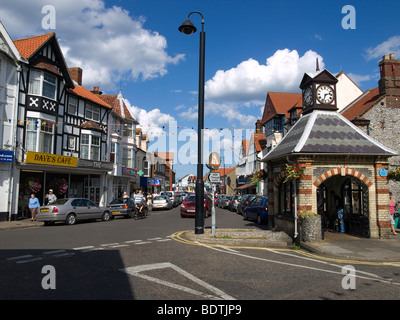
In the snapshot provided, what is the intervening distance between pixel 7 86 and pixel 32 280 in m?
16.7

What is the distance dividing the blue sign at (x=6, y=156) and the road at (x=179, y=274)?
9.64 m

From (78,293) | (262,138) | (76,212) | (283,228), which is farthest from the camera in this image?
(262,138)

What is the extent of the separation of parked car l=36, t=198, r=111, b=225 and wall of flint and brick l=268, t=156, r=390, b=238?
479 inches

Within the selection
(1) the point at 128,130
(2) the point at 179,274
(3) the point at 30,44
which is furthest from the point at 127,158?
(2) the point at 179,274

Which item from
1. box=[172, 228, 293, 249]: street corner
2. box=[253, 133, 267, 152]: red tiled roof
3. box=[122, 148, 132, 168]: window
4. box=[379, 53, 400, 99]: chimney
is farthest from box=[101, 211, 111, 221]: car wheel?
box=[253, 133, 267, 152]: red tiled roof

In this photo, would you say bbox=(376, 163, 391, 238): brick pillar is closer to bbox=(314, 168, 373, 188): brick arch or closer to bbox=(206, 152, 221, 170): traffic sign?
bbox=(314, 168, 373, 188): brick arch

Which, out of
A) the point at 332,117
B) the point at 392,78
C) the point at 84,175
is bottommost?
the point at 84,175

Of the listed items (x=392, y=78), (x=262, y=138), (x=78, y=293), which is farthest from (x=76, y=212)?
(x=262, y=138)

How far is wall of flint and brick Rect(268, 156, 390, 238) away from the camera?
11373 mm

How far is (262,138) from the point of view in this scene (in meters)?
48.5

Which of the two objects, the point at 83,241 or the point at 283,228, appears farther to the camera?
the point at 283,228

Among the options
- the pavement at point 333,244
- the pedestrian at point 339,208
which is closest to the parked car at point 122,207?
the pavement at point 333,244
